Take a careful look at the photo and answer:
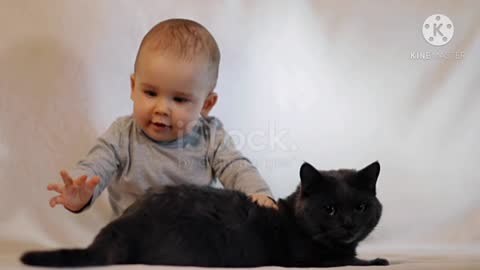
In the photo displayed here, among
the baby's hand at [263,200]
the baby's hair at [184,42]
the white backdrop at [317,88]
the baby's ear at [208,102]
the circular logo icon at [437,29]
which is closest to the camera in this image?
the baby's hand at [263,200]

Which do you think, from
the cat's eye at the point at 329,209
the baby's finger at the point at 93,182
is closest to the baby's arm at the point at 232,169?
the cat's eye at the point at 329,209

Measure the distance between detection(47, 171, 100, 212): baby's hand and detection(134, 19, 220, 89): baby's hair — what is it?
376mm

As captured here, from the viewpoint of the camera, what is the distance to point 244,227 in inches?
53.8

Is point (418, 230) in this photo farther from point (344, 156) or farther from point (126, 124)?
point (126, 124)

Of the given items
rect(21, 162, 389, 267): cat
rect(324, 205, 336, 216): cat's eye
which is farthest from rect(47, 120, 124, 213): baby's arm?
rect(324, 205, 336, 216): cat's eye

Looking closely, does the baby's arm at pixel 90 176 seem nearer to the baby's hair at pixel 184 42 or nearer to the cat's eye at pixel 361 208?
the baby's hair at pixel 184 42

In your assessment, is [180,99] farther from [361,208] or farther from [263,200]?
[361,208]

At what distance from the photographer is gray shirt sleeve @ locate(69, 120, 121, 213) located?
1515 millimetres

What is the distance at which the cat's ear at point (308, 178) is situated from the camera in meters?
1.39

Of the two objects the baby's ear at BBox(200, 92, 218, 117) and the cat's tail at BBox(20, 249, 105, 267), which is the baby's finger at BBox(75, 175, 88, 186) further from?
the baby's ear at BBox(200, 92, 218, 117)

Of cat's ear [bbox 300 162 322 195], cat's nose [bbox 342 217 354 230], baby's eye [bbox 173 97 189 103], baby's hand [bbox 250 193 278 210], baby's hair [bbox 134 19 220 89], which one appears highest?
baby's hair [bbox 134 19 220 89]

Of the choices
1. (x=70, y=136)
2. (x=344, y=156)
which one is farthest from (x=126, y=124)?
(x=344, y=156)

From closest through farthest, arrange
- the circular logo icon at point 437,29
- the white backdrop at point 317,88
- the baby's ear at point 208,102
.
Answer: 1. the baby's ear at point 208,102
2. the white backdrop at point 317,88
3. the circular logo icon at point 437,29

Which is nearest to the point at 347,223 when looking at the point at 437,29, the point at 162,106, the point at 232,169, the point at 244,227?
the point at 244,227
